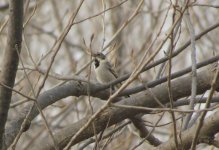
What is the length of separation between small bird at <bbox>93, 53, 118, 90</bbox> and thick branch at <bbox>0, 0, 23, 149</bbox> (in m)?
2.49

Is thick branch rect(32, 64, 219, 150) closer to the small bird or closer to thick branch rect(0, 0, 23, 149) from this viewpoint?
thick branch rect(0, 0, 23, 149)

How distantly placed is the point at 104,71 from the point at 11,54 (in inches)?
103

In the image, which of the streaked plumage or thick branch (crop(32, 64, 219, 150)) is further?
the streaked plumage

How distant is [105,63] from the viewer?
6215 millimetres

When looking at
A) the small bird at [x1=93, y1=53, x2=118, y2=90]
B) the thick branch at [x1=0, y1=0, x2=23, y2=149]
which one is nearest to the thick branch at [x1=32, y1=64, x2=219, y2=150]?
the thick branch at [x1=0, y1=0, x2=23, y2=149]

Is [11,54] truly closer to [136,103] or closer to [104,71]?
[136,103]

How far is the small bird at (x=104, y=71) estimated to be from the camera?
6.08 meters

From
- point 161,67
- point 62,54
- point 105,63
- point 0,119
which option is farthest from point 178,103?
point 62,54

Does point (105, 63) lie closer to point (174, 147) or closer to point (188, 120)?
point (188, 120)

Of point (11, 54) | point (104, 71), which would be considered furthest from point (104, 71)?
point (11, 54)

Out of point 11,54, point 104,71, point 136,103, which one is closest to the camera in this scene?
point 11,54

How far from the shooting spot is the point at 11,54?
351 centimetres

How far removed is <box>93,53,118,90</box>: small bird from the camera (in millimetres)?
6076

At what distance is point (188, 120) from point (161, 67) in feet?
3.16
